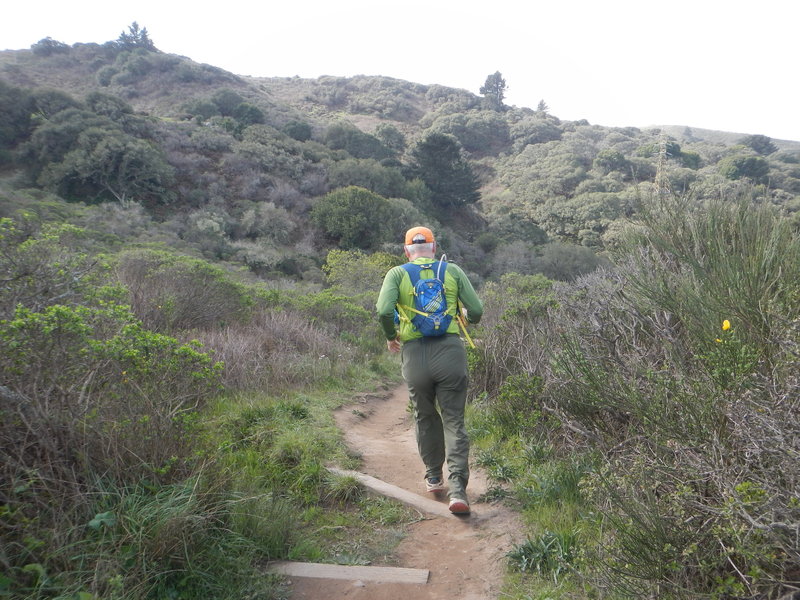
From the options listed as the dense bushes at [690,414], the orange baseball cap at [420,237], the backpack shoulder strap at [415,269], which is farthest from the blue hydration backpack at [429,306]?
the dense bushes at [690,414]

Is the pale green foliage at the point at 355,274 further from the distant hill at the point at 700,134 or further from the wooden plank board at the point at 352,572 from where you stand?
the distant hill at the point at 700,134

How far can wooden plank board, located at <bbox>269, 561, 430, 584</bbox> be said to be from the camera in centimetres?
279

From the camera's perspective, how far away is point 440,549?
10.7ft

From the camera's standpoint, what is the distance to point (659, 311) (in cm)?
396

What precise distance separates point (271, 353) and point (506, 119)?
56.6m

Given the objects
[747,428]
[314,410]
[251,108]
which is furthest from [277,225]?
[747,428]

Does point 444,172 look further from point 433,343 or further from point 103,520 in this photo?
point 103,520

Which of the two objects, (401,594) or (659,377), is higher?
(659,377)

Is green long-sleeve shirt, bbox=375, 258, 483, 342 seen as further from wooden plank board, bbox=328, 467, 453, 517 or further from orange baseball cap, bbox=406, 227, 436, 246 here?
wooden plank board, bbox=328, 467, 453, 517

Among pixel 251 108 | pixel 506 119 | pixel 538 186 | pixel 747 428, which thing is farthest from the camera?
pixel 506 119

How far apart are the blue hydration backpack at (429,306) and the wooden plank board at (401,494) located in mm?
1187

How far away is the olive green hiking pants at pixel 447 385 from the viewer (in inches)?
145

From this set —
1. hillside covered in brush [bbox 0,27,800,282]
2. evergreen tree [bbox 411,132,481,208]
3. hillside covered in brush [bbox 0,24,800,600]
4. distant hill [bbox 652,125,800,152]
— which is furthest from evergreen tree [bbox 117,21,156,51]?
distant hill [bbox 652,125,800,152]

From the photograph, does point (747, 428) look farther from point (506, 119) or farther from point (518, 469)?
point (506, 119)
